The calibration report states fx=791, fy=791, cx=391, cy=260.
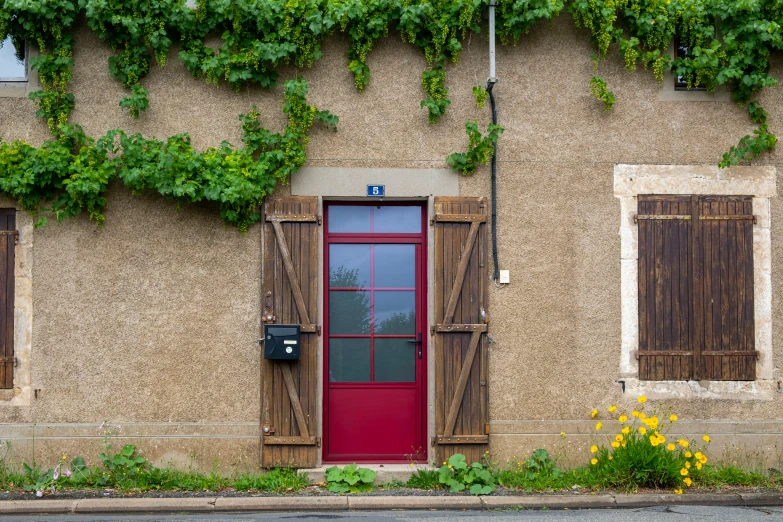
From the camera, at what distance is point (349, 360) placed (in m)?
7.29

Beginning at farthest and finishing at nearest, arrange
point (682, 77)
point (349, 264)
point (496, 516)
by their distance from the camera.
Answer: point (349, 264)
point (682, 77)
point (496, 516)

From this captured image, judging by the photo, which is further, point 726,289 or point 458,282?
point 726,289

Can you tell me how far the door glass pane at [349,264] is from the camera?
7348 millimetres

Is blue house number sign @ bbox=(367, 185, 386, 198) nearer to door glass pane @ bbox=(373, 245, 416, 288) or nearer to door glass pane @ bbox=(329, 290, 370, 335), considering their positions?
door glass pane @ bbox=(373, 245, 416, 288)

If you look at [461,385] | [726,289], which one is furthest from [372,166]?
[726,289]

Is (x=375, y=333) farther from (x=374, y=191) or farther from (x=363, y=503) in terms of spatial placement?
(x=363, y=503)

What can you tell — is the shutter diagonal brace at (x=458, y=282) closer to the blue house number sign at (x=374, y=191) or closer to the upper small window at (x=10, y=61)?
the blue house number sign at (x=374, y=191)

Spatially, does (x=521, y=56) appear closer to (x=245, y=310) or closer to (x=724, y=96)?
(x=724, y=96)

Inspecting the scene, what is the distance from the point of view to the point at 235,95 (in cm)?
715

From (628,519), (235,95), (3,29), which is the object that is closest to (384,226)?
(235,95)

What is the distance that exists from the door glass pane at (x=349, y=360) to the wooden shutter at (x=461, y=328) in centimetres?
69

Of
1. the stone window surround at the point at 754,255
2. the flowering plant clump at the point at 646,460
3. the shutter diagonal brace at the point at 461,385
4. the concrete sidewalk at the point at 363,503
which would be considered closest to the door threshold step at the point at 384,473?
the concrete sidewalk at the point at 363,503

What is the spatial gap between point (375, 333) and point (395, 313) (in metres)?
0.26

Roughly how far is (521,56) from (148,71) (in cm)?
339
